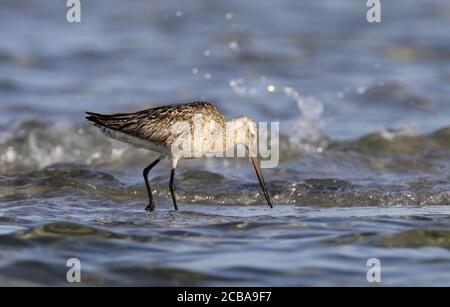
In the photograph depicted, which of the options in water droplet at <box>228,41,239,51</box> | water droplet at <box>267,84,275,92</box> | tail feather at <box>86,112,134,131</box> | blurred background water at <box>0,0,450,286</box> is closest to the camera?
Answer: blurred background water at <box>0,0,450,286</box>

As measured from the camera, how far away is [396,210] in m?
8.72

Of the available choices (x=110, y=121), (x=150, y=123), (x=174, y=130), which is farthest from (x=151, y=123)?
(x=110, y=121)

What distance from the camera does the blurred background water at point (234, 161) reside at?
7070mm

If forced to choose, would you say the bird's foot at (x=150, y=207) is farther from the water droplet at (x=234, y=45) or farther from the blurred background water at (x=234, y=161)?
the water droplet at (x=234, y=45)

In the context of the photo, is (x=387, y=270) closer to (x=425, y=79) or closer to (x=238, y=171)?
(x=238, y=171)

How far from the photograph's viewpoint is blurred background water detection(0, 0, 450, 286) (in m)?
7.07

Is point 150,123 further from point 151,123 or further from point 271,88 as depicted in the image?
point 271,88

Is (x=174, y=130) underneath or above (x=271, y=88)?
underneath

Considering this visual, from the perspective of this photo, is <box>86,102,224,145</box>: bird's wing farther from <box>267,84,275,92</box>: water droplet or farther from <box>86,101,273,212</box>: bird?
<box>267,84,275,92</box>: water droplet

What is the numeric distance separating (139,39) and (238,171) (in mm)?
7035

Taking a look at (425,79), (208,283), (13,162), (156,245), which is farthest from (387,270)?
(425,79)

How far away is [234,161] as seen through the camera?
459 inches

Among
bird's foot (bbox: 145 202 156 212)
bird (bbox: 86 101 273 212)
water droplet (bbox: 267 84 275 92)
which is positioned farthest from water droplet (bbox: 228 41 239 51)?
bird's foot (bbox: 145 202 156 212)

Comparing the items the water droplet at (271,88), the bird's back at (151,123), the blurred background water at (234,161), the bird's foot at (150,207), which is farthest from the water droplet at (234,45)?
the bird's foot at (150,207)
